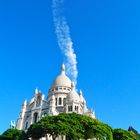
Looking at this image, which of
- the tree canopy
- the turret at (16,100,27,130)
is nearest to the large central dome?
the turret at (16,100,27,130)

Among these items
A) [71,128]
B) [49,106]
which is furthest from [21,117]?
[71,128]

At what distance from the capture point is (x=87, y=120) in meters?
53.7

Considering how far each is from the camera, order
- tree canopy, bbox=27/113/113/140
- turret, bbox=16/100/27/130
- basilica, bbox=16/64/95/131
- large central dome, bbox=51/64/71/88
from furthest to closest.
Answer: large central dome, bbox=51/64/71/88 → turret, bbox=16/100/27/130 → basilica, bbox=16/64/95/131 → tree canopy, bbox=27/113/113/140

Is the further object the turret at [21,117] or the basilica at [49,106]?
the turret at [21,117]

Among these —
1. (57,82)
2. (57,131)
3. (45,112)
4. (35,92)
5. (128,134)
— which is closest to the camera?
(57,131)

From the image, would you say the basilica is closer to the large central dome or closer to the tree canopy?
the large central dome

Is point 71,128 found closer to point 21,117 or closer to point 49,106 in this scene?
point 49,106

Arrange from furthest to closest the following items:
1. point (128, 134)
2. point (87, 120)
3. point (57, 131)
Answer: point (128, 134) → point (87, 120) → point (57, 131)

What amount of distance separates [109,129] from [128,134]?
5825 millimetres

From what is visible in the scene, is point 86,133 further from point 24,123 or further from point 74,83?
point 74,83

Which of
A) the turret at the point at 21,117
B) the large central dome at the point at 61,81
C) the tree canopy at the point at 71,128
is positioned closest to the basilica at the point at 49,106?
the turret at the point at 21,117

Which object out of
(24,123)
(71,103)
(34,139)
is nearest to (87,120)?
(34,139)

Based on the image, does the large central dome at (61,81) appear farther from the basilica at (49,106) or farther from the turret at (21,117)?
the turret at (21,117)

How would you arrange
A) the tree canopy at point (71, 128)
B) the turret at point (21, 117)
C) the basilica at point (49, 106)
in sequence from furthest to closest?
the turret at point (21, 117) < the basilica at point (49, 106) < the tree canopy at point (71, 128)
